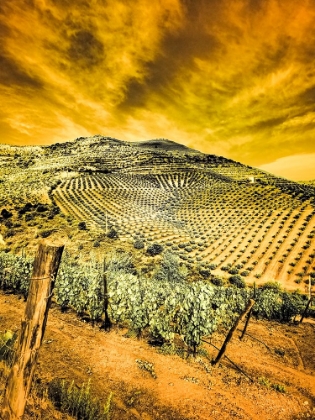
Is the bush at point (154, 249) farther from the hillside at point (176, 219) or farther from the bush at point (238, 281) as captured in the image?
the bush at point (238, 281)

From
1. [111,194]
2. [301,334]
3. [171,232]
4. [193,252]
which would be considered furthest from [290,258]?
[111,194]

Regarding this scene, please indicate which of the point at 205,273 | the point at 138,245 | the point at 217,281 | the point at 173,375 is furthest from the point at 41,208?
the point at 173,375

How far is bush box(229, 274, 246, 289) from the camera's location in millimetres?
28641

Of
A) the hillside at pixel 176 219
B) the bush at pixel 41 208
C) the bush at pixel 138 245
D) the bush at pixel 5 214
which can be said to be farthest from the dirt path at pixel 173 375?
the bush at pixel 41 208

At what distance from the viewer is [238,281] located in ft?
95.5

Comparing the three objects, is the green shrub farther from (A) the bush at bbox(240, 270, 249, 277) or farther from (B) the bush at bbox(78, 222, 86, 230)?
(B) the bush at bbox(78, 222, 86, 230)

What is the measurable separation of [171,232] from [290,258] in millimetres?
19650

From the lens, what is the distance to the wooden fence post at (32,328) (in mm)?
3246

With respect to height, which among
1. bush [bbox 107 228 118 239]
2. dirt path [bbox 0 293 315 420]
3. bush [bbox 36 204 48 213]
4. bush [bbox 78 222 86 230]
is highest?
bush [bbox 36 204 48 213]

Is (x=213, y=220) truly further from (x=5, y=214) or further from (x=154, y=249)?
(x=5, y=214)

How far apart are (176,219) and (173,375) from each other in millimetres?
47005

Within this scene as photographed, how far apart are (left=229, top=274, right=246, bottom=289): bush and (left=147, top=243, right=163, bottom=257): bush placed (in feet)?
34.6

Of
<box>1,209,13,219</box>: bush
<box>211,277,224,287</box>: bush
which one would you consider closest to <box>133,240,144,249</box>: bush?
<box>211,277,224,287</box>: bush

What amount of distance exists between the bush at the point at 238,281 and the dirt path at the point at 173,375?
17803mm
